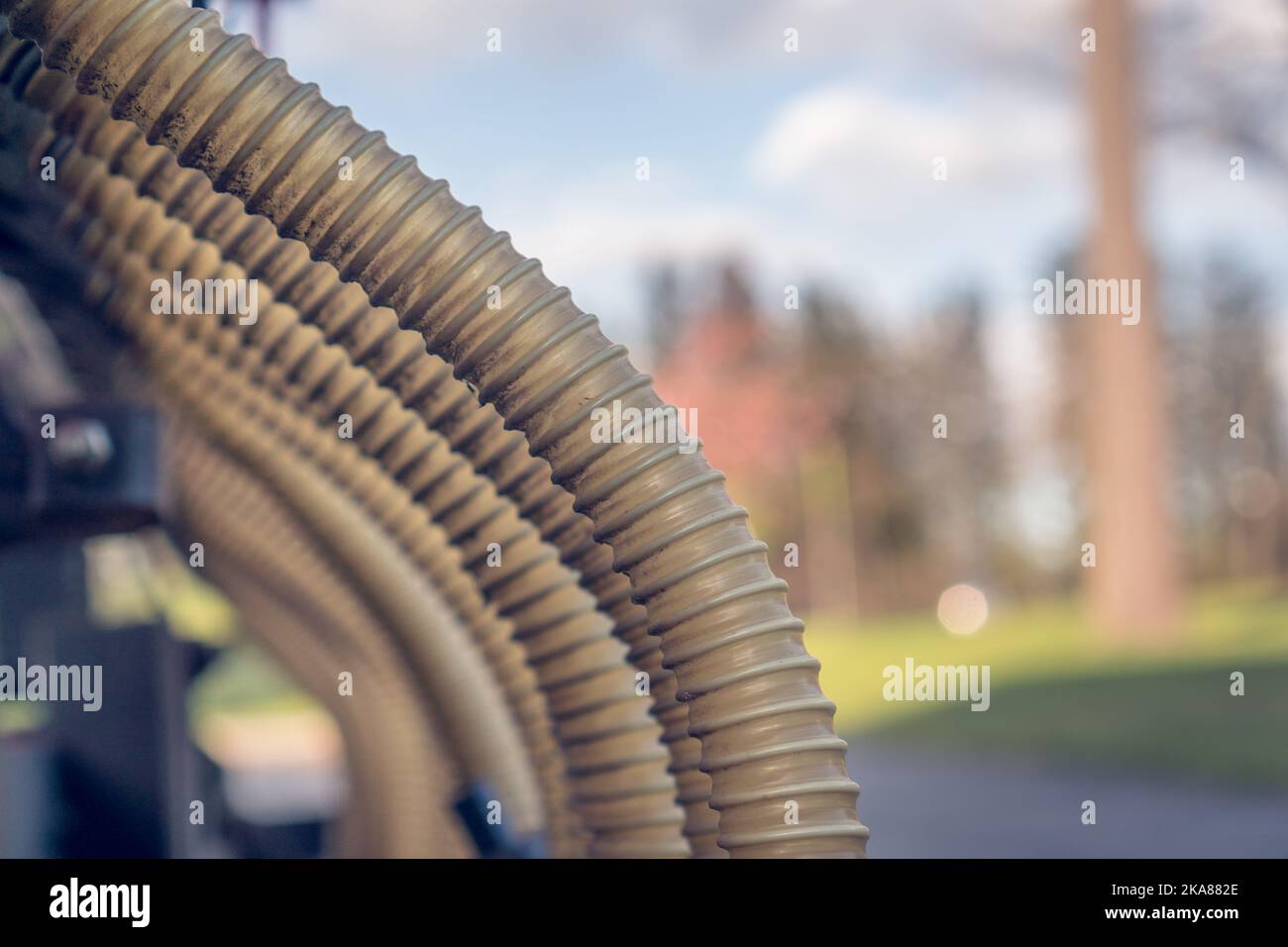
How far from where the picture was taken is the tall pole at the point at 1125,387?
16.1 meters

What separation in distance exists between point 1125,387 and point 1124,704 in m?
4.22

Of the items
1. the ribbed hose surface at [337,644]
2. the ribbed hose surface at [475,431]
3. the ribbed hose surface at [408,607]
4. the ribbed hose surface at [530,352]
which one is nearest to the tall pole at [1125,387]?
the ribbed hose surface at [337,644]

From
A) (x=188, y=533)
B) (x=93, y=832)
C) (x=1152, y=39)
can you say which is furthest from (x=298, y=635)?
(x=1152, y=39)

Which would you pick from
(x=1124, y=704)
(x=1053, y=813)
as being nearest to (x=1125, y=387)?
(x=1124, y=704)

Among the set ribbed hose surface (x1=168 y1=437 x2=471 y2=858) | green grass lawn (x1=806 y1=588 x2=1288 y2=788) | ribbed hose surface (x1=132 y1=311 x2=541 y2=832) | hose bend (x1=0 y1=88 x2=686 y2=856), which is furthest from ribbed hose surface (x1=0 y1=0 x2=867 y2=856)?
green grass lawn (x1=806 y1=588 x2=1288 y2=788)

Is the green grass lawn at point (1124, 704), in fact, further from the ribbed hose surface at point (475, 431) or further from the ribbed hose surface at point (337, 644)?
the ribbed hose surface at point (475, 431)

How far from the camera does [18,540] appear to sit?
103 inches

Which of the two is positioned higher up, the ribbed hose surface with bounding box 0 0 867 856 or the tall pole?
the tall pole

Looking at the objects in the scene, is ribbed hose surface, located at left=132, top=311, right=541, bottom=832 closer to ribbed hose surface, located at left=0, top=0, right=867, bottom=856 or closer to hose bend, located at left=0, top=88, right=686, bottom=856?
hose bend, located at left=0, top=88, right=686, bottom=856

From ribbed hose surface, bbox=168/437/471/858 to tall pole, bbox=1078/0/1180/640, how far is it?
13474mm

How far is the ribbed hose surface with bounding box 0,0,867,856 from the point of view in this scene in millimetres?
1461

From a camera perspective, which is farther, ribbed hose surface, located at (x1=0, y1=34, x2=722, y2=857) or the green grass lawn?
the green grass lawn

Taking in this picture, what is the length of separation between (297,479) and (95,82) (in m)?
1.31

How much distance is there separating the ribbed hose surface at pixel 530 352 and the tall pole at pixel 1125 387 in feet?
50.9
